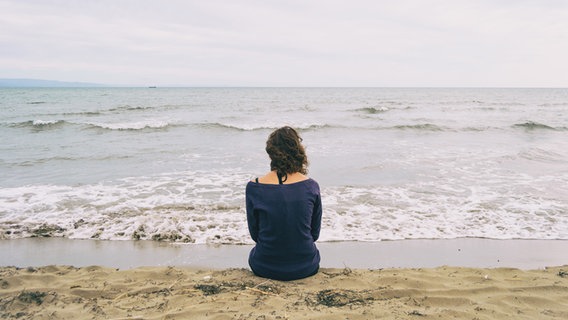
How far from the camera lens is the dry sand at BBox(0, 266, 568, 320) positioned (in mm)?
3186

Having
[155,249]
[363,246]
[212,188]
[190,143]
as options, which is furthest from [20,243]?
[190,143]

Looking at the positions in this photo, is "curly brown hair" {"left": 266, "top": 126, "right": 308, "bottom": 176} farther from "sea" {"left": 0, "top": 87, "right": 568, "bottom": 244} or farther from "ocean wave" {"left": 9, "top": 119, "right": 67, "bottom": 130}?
"ocean wave" {"left": 9, "top": 119, "right": 67, "bottom": 130}

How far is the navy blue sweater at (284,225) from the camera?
11.2ft

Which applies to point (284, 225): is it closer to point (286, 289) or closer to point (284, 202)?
point (284, 202)

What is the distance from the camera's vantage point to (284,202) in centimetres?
341

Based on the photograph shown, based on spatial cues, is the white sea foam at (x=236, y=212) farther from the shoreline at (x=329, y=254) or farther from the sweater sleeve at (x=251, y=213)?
the sweater sleeve at (x=251, y=213)

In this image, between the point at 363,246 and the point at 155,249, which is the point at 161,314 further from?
the point at 363,246

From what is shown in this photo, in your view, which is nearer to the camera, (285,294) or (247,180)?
(285,294)

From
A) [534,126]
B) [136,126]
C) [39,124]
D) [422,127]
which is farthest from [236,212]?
[534,126]

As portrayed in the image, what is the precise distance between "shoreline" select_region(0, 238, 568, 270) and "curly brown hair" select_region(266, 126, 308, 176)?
211 centimetres

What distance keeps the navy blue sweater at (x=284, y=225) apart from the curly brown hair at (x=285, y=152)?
0.51ft

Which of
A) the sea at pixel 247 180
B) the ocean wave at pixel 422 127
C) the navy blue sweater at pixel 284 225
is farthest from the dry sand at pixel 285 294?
the ocean wave at pixel 422 127

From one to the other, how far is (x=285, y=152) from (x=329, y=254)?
2529 millimetres

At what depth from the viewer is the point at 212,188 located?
29.3 feet
